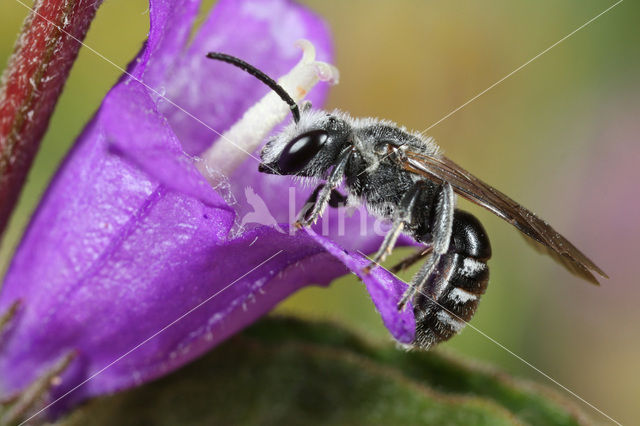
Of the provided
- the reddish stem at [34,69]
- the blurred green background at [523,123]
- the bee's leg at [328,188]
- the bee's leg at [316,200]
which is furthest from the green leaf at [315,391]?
the blurred green background at [523,123]

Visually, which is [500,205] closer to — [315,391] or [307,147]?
[307,147]

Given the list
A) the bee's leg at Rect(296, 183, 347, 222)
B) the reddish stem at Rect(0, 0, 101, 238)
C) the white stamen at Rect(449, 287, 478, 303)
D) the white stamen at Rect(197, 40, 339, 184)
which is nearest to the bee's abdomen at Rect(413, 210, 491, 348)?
the white stamen at Rect(449, 287, 478, 303)

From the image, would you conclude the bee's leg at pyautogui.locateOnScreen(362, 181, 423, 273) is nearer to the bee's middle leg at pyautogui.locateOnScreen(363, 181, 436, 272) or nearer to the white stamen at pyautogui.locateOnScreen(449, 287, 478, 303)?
the bee's middle leg at pyautogui.locateOnScreen(363, 181, 436, 272)

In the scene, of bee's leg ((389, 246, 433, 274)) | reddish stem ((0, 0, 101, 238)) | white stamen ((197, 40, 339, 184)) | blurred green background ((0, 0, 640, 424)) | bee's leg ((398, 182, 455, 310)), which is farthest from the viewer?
blurred green background ((0, 0, 640, 424))

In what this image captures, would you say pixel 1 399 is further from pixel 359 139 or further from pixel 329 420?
pixel 359 139

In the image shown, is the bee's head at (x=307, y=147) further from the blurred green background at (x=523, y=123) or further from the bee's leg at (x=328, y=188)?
the blurred green background at (x=523, y=123)
